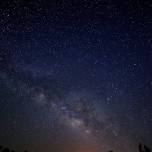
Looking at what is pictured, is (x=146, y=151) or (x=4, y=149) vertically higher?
(x=146, y=151)

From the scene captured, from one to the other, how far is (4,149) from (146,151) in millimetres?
10042

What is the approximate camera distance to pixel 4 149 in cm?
1594

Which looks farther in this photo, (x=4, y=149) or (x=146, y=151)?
(x=146, y=151)

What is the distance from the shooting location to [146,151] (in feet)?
60.3
